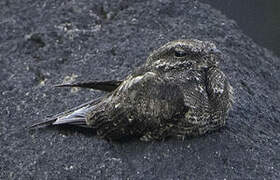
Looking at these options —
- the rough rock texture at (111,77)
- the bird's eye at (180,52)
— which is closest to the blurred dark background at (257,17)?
the rough rock texture at (111,77)

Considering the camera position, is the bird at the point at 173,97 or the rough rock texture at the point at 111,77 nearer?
the bird at the point at 173,97

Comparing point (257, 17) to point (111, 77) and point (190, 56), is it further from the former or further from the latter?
point (190, 56)

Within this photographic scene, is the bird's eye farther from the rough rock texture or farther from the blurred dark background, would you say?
the blurred dark background

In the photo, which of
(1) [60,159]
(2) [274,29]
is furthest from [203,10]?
(1) [60,159]

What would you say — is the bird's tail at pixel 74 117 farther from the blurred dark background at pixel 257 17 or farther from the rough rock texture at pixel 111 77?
the blurred dark background at pixel 257 17

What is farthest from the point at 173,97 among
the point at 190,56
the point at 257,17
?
the point at 257,17

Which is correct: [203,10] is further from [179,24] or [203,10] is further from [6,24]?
[6,24]
